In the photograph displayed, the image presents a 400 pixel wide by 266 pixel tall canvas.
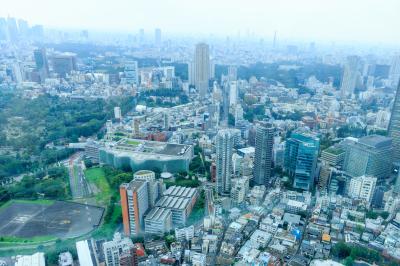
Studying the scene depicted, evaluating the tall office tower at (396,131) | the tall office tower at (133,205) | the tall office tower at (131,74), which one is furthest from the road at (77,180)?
the tall office tower at (131,74)

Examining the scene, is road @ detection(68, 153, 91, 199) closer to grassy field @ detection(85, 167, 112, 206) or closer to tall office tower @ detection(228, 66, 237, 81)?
grassy field @ detection(85, 167, 112, 206)

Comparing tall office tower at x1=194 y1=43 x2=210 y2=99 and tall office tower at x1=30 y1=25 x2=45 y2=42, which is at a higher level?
tall office tower at x1=30 y1=25 x2=45 y2=42

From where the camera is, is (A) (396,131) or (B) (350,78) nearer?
(A) (396,131)

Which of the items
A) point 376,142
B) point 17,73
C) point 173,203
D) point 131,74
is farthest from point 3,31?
point 376,142

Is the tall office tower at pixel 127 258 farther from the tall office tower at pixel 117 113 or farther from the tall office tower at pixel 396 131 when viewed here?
the tall office tower at pixel 117 113

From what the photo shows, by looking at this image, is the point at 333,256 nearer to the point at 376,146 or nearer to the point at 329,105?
the point at 376,146

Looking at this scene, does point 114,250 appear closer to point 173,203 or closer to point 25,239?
point 173,203

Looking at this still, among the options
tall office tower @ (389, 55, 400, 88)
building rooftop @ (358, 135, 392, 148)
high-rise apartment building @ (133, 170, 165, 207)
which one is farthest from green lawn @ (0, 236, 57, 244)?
tall office tower @ (389, 55, 400, 88)
